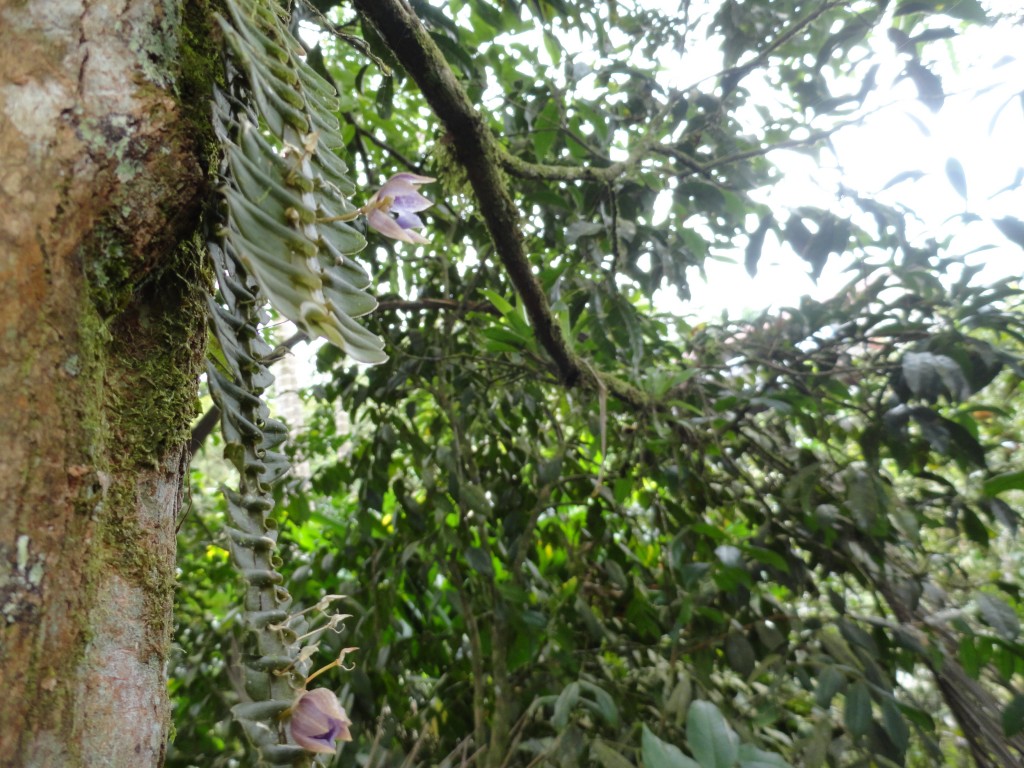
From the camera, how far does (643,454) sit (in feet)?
4.38

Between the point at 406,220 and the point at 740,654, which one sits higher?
Result: the point at 406,220

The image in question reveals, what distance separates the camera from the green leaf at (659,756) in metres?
0.75

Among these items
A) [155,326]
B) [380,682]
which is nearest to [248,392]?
[155,326]

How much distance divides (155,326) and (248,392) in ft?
0.24

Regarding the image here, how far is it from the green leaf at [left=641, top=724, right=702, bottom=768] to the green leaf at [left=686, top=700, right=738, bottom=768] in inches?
0.9

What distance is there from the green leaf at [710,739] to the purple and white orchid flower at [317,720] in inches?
24.3

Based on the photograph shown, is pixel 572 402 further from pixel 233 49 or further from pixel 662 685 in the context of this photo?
pixel 233 49

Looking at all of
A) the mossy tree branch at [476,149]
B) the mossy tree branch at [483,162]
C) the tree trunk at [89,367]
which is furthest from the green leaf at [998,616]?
the tree trunk at [89,367]

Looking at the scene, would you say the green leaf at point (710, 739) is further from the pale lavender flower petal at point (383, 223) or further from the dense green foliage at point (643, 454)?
the pale lavender flower petal at point (383, 223)

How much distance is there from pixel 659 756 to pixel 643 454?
0.64 metres

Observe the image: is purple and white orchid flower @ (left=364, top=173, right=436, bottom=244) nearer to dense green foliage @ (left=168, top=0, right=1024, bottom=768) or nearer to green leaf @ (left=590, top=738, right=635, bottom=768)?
dense green foliage @ (left=168, top=0, right=1024, bottom=768)

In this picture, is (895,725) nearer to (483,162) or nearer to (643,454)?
(643,454)

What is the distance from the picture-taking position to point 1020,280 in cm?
119

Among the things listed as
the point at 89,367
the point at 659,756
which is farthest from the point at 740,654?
the point at 89,367
